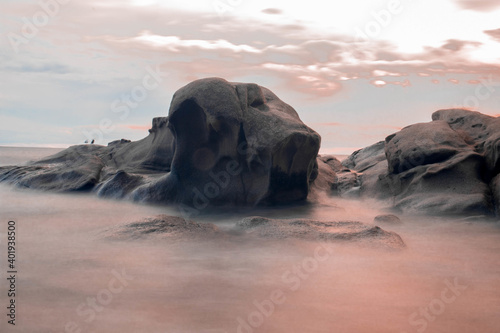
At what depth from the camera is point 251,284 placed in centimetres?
414

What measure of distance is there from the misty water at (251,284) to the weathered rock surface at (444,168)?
141 cm

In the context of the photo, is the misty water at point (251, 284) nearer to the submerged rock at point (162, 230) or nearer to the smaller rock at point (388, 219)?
the submerged rock at point (162, 230)

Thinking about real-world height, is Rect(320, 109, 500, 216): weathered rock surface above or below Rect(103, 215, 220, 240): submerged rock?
above

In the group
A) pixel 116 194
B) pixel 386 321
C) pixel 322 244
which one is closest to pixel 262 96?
pixel 116 194

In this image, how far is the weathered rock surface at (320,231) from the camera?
561cm

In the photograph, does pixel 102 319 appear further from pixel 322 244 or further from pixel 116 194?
pixel 116 194

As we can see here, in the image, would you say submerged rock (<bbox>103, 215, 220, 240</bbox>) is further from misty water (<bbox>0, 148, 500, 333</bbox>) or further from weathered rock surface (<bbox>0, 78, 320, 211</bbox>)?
weathered rock surface (<bbox>0, 78, 320, 211</bbox>)

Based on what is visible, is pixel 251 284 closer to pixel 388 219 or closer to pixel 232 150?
pixel 388 219

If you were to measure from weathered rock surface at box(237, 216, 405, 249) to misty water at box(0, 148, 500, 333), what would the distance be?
8.0 inches

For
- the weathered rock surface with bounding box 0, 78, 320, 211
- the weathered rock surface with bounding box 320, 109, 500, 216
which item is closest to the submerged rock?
the weathered rock surface with bounding box 0, 78, 320, 211

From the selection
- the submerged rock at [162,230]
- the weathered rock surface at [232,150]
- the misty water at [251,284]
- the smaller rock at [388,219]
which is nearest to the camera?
the misty water at [251,284]

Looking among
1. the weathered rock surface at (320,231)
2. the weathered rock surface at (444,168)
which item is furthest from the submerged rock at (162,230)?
the weathered rock surface at (444,168)

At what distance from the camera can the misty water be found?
3318mm

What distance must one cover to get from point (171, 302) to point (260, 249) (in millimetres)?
1838
